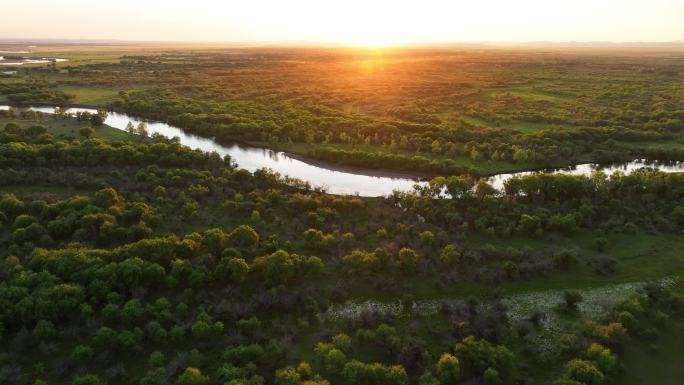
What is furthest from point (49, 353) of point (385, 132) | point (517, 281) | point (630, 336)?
point (385, 132)

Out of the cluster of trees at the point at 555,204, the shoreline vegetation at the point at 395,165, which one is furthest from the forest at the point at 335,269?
the shoreline vegetation at the point at 395,165

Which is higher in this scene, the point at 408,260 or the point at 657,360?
the point at 408,260

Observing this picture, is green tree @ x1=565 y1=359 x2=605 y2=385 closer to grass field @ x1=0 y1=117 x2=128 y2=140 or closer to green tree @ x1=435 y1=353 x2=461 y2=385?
green tree @ x1=435 y1=353 x2=461 y2=385

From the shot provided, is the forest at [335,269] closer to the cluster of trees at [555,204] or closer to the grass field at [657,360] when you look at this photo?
the grass field at [657,360]

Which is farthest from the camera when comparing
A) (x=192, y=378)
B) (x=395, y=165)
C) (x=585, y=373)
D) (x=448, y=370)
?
(x=395, y=165)

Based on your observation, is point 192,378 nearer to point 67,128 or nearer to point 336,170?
point 336,170

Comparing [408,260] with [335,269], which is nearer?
[408,260]

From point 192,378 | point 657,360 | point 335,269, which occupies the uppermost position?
point 335,269

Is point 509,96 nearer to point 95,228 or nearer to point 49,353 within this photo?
point 95,228

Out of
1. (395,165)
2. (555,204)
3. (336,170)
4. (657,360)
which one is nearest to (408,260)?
(657,360)

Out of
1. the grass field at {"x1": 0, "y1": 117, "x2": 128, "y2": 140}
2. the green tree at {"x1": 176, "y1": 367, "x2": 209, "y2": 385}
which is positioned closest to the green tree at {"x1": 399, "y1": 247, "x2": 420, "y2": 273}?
the green tree at {"x1": 176, "y1": 367, "x2": 209, "y2": 385}
